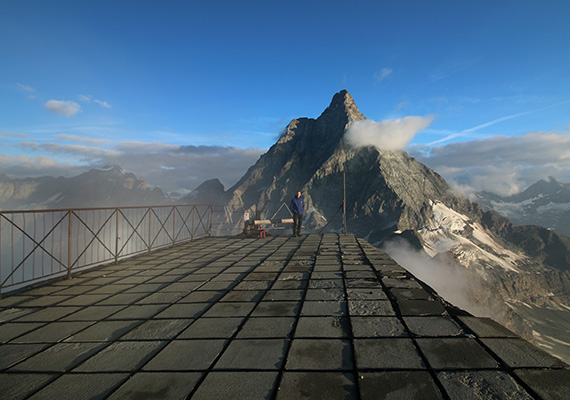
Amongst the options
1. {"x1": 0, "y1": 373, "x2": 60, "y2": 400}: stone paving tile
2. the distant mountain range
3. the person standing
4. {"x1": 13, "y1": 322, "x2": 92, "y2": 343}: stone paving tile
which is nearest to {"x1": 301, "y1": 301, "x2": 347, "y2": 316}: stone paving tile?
{"x1": 0, "y1": 373, "x2": 60, "y2": 400}: stone paving tile

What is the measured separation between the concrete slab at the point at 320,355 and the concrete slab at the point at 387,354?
118mm

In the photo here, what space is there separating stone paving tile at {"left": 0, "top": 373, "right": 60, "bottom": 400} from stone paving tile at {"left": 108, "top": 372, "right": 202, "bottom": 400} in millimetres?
821

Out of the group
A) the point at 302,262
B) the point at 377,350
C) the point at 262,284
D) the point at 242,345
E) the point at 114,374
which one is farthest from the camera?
the point at 302,262

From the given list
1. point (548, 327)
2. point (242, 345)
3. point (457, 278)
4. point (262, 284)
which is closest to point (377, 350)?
point (242, 345)

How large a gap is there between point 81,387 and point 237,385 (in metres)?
1.43

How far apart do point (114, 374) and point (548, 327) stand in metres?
195

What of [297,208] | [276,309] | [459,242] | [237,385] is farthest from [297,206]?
[459,242]

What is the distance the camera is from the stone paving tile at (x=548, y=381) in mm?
2371

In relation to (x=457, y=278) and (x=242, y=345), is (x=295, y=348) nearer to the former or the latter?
(x=242, y=345)

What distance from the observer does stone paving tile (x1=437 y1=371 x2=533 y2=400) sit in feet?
7.75

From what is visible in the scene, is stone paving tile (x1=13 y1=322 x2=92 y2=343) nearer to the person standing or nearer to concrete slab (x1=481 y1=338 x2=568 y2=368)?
Answer: concrete slab (x1=481 y1=338 x2=568 y2=368)

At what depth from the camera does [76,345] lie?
3512mm

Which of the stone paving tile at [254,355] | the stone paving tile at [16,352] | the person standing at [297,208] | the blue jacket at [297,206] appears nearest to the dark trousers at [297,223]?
the person standing at [297,208]

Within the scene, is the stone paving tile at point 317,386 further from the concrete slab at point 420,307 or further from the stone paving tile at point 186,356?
the concrete slab at point 420,307
